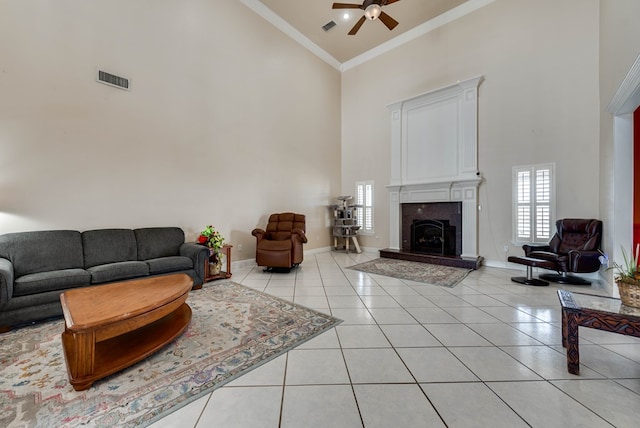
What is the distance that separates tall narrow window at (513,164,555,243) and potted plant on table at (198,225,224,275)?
5.14 meters

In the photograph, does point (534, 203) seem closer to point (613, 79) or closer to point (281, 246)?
point (613, 79)

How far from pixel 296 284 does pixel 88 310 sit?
7.77 feet

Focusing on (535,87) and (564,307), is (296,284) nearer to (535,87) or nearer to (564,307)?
(564,307)

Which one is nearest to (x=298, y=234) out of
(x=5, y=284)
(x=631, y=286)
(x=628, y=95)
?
(x=5, y=284)

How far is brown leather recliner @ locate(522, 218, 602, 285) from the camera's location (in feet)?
10.9

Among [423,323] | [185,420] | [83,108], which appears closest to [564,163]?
[423,323]

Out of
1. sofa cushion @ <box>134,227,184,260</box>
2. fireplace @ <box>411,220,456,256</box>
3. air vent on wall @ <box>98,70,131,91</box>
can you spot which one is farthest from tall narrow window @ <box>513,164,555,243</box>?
air vent on wall @ <box>98,70,131,91</box>

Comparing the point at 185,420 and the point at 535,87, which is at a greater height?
the point at 535,87

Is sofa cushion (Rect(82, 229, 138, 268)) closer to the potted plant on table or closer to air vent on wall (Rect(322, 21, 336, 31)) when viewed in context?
the potted plant on table

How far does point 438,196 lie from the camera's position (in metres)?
5.33

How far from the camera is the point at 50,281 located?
2369 mm

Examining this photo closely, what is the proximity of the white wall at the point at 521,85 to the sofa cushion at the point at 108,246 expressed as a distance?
233 inches

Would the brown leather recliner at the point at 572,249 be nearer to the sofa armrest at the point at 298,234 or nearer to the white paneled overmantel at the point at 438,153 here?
the white paneled overmantel at the point at 438,153

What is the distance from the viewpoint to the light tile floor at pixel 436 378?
127 cm
